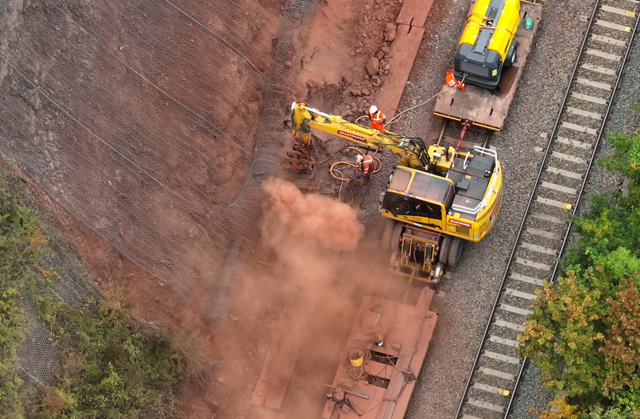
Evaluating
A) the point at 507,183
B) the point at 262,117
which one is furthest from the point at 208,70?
the point at 507,183

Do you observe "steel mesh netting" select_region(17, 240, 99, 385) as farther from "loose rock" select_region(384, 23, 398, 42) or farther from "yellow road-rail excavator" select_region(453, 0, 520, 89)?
"yellow road-rail excavator" select_region(453, 0, 520, 89)

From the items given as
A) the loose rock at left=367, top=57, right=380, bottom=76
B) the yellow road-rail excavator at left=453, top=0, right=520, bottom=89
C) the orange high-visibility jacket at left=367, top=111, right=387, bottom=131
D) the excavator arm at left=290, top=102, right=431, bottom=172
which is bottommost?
the excavator arm at left=290, top=102, right=431, bottom=172

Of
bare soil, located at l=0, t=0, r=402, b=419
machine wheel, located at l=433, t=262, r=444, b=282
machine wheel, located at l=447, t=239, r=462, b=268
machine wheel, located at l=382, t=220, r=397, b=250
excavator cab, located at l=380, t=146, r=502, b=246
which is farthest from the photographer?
machine wheel, located at l=382, t=220, r=397, b=250

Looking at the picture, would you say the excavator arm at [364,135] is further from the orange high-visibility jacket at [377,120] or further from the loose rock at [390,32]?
the loose rock at [390,32]

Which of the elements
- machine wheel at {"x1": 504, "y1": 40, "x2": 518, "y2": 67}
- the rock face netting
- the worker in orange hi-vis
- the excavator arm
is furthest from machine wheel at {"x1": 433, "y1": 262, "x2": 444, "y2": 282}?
machine wheel at {"x1": 504, "y1": 40, "x2": 518, "y2": 67}

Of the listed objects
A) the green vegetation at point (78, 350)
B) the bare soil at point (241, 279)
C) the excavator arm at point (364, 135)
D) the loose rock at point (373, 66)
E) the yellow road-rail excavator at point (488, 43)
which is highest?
the yellow road-rail excavator at point (488, 43)

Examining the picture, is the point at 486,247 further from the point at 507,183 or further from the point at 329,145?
the point at 329,145

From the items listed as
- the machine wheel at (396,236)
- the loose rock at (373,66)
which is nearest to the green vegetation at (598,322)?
the machine wheel at (396,236)
